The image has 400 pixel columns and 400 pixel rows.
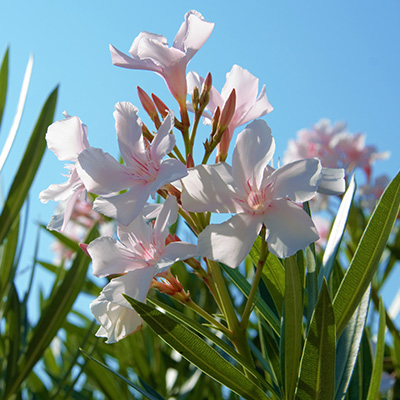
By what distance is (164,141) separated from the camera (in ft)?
2.02

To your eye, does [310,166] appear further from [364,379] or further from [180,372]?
[180,372]

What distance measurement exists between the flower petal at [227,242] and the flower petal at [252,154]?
6cm

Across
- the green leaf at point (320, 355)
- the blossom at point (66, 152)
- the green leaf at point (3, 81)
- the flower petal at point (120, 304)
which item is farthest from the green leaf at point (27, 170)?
the green leaf at point (320, 355)

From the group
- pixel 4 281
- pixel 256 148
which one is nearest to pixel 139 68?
pixel 256 148

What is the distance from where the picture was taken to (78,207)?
2.41m

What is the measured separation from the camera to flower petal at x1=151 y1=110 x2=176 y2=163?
23.8 inches

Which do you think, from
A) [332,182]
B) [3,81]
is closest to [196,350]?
[332,182]

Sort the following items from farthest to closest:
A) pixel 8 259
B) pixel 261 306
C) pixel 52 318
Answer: pixel 8 259
pixel 52 318
pixel 261 306

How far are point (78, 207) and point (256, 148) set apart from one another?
1903 millimetres

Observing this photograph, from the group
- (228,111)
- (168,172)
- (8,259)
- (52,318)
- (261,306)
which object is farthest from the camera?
(8,259)

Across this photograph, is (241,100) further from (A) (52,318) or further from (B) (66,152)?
(A) (52,318)

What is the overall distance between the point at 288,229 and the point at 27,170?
841mm

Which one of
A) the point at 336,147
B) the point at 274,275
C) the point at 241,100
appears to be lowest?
the point at 274,275

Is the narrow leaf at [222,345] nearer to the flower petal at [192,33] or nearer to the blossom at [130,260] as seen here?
the blossom at [130,260]
